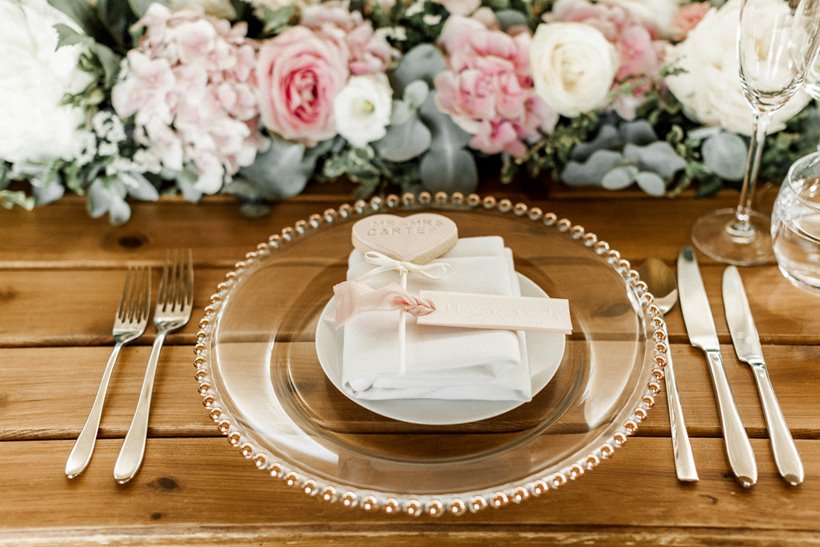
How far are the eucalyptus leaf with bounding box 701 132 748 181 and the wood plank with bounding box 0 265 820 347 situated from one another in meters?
0.17

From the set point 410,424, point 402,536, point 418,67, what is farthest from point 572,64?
point 402,536

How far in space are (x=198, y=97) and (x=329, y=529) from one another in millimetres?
605

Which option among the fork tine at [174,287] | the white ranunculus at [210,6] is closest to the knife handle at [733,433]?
the fork tine at [174,287]

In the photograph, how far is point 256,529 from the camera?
72 centimetres

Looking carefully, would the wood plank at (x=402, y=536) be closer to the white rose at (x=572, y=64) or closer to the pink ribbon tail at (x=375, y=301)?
the pink ribbon tail at (x=375, y=301)

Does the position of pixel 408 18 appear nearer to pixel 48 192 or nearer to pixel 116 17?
pixel 116 17

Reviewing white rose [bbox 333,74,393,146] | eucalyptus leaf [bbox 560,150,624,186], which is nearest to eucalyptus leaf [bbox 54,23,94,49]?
white rose [bbox 333,74,393,146]

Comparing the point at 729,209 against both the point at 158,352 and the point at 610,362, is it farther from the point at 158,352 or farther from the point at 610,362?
the point at 158,352

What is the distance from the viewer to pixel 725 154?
1.08 m

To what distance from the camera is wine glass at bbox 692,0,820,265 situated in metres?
0.85

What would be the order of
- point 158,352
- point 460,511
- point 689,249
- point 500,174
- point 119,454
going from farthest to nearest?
point 500,174, point 689,249, point 158,352, point 119,454, point 460,511

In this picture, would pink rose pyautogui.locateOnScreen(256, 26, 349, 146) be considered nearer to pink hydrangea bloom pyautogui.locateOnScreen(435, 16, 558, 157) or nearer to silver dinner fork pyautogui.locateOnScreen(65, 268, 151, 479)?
pink hydrangea bloom pyautogui.locateOnScreen(435, 16, 558, 157)

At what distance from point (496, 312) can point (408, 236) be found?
0.50ft

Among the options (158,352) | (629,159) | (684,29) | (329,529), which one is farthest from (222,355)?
(684,29)
